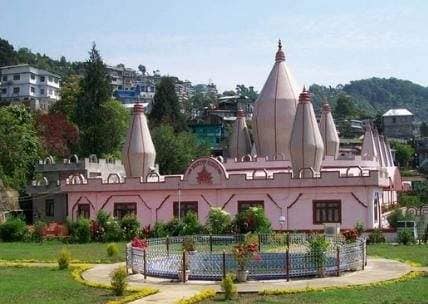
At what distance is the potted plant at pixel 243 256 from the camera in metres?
19.3

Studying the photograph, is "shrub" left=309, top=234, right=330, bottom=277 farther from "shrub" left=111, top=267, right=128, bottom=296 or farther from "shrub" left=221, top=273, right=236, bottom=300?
"shrub" left=111, top=267, right=128, bottom=296

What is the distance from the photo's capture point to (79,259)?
27.7 m

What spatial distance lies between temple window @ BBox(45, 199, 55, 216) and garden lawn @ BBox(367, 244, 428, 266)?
75.9ft

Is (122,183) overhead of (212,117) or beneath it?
beneath

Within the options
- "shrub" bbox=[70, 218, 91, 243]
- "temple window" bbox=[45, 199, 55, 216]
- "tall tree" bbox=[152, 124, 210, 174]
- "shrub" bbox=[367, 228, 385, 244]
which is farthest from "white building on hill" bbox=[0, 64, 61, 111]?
"shrub" bbox=[367, 228, 385, 244]

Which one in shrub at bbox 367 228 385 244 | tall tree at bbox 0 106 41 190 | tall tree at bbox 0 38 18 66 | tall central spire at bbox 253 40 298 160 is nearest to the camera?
shrub at bbox 367 228 385 244

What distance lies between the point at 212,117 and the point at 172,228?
71.3 metres

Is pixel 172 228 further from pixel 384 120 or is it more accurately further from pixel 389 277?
pixel 384 120

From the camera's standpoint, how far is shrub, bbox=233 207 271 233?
33969 millimetres

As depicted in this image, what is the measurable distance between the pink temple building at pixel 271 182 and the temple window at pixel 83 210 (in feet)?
0.21

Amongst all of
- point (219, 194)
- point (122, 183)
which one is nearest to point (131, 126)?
point (122, 183)

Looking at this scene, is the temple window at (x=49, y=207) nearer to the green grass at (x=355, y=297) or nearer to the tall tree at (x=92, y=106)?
the tall tree at (x=92, y=106)

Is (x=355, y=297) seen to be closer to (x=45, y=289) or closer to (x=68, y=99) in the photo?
(x=45, y=289)

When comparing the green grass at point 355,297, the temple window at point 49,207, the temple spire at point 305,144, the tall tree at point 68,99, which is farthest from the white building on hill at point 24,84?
the green grass at point 355,297
